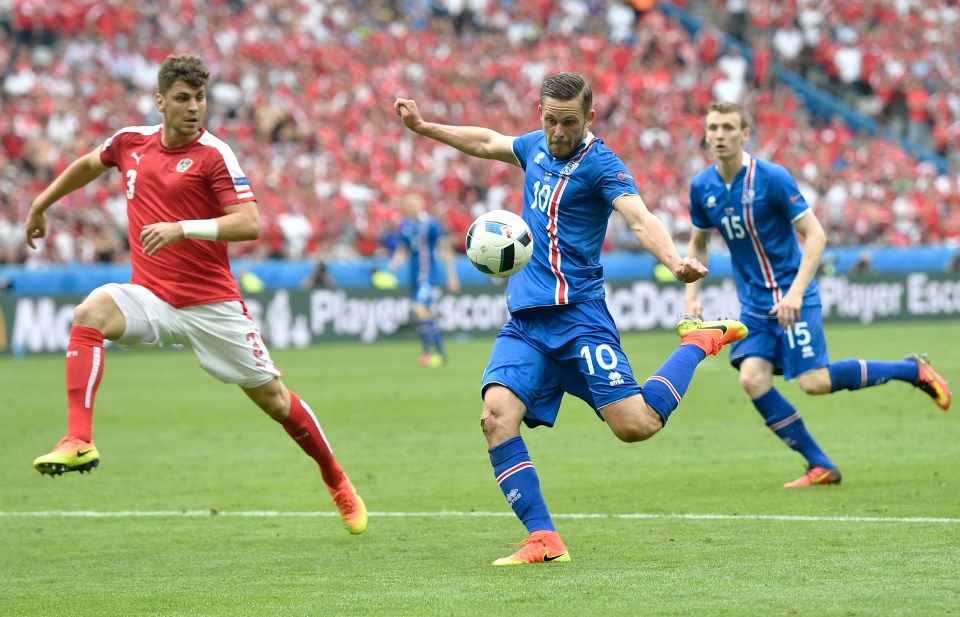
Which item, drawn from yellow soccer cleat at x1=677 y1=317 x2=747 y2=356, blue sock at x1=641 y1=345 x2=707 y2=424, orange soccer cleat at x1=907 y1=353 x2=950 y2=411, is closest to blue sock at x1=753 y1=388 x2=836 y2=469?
orange soccer cleat at x1=907 y1=353 x2=950 y2=411

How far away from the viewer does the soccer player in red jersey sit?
766 cm

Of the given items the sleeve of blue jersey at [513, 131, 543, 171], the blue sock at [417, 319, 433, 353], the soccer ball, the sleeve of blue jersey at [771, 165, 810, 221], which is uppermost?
the sleeve of blue jersey at [513, 131, 543, 171]

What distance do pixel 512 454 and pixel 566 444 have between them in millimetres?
5647

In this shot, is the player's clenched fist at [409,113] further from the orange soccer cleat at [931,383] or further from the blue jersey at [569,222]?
the orange soccer cleat at [931,383]

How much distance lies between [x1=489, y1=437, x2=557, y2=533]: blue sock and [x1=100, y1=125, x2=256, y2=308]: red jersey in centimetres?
191

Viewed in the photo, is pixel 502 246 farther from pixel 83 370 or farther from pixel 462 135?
pixel 83 370

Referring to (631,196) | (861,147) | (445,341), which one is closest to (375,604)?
(631,196)

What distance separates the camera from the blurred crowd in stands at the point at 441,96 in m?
28.3

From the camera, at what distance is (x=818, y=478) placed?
9688 mm

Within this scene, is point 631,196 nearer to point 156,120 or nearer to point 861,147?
point 156,120

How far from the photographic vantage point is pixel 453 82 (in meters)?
33.5

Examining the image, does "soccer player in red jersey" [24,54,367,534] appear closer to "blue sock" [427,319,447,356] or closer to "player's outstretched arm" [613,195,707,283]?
"player's outstretched arm" [613,195,707,283]

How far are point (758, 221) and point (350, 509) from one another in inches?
140

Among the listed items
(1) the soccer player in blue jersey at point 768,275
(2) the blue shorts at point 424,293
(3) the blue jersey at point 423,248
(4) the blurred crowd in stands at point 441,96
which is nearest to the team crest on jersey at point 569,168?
(1) the soccer player in blue jersey at point 768,275
